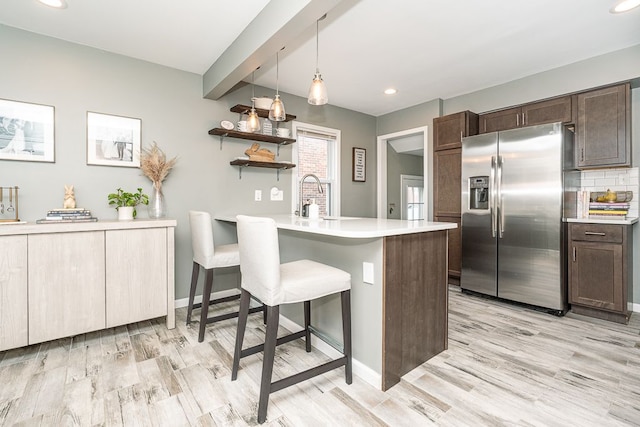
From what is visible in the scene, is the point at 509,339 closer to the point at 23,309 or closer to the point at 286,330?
the point at 286,330

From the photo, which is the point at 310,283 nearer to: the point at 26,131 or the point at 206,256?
the point at 206,256

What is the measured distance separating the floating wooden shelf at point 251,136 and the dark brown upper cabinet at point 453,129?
6.21 feet

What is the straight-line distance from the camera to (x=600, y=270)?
2.79 meters

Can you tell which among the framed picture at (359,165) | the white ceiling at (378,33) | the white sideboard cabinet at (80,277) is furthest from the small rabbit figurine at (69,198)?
the framed picture at (359,165)

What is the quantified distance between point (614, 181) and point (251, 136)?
3785 millimetres

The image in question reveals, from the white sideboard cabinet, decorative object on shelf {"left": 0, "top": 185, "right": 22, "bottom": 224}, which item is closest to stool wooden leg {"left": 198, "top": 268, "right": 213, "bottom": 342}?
the white sideboard cabinet

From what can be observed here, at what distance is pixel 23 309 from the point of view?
2.09 metres

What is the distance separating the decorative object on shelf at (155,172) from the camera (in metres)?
2.88

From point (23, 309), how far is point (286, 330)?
6.08 feet

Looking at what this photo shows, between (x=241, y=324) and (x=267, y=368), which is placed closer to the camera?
(x=267, y=368)

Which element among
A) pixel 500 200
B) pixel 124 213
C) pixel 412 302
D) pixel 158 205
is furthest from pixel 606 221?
pixel 124 213

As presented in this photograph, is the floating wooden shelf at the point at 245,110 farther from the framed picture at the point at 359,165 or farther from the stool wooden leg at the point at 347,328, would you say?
the stool wooden leg at the point at 347,328

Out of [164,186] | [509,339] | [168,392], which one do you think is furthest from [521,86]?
[168,392]

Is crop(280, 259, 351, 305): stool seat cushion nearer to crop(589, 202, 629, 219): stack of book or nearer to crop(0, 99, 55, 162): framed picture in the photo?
crop(0, 99, 55, 162): framed picture
